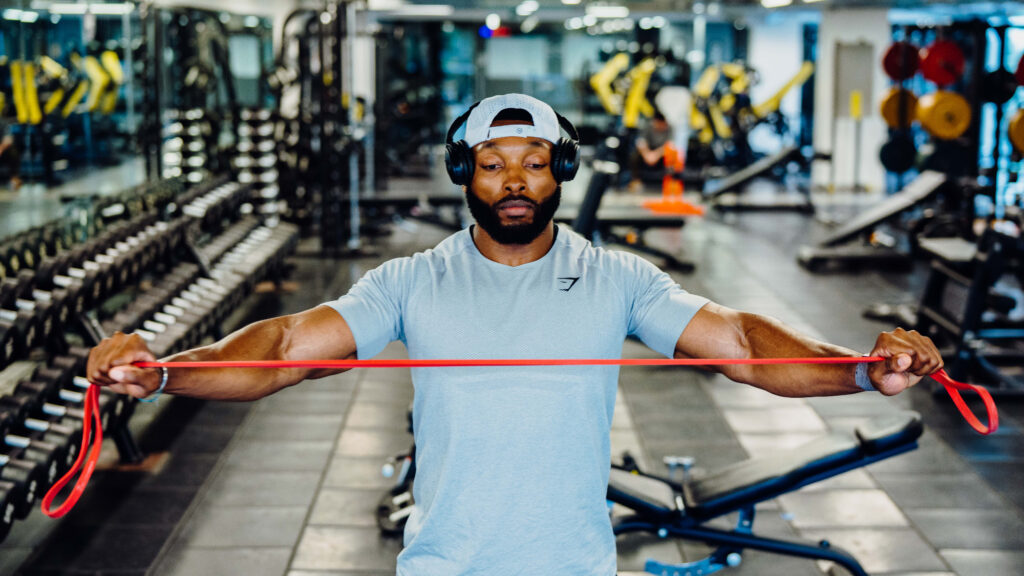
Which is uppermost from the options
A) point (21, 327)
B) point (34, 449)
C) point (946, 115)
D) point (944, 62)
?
point (944, 62)

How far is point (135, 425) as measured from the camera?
14.1 feet

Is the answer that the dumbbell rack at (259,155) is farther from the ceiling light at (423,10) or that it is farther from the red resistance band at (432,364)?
the red resistance band at (432,364)

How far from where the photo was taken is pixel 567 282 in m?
1.54

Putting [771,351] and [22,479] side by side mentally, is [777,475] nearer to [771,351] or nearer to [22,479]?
[771,351]

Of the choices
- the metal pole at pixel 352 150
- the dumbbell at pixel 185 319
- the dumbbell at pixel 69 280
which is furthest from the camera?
the metal pole at pixel 352 150

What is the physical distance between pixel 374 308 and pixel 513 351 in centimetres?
24

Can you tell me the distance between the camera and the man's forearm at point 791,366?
1532mm

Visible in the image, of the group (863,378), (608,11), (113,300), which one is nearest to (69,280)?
(113,300)

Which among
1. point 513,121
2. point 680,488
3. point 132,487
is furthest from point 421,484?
point 132,487

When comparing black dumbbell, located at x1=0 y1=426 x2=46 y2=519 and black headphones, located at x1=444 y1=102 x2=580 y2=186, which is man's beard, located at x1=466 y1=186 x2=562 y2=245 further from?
black dumbbell, located at x1=0 y1=426 x2=46 y2=519

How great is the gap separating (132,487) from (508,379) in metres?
2.61

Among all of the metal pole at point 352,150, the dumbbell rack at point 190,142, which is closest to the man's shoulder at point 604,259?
the metal pole at point 352,150

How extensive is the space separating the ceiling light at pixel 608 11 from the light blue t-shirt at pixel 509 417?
42.5 feet

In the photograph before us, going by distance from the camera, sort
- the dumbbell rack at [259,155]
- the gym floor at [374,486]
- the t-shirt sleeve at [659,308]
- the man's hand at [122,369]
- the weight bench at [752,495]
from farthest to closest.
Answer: the dumbbell rack at [259,155] → the gym floor at [374,486] → the weight bench at [752,495] → the t-shirt sleeve at [659,308] → the man's hand at [122,369]
